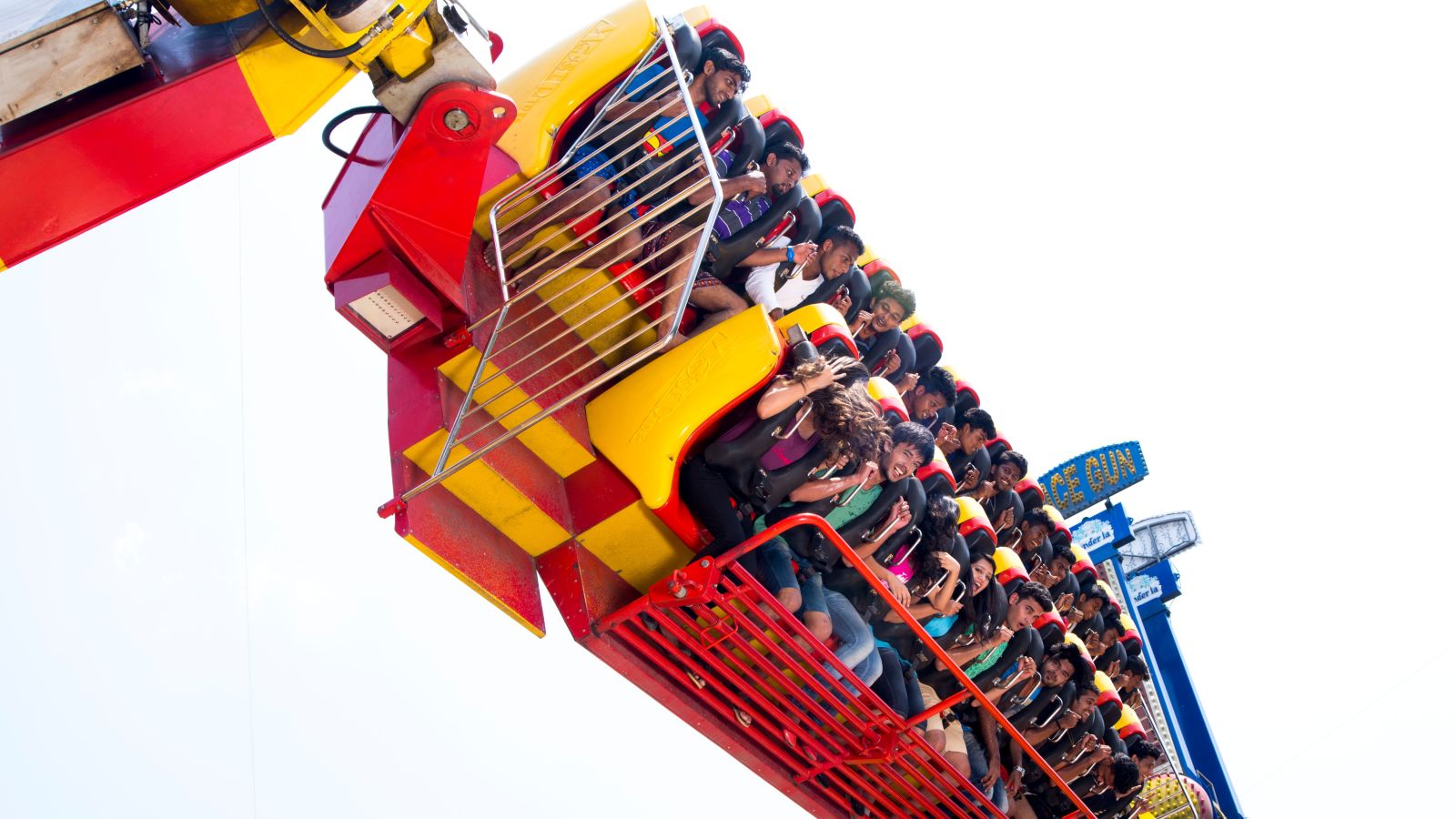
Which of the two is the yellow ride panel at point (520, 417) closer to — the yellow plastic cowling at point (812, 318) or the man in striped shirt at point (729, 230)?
the man in striped shirt at point (729, 230)

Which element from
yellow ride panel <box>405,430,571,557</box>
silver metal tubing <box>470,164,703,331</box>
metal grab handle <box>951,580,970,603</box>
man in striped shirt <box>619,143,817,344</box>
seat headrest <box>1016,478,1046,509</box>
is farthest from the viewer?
seat headrest <box>1016,478,1046,509</box>

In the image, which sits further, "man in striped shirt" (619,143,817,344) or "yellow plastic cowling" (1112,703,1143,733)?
"yellow plastic cowling" (1112,703,1143,733)

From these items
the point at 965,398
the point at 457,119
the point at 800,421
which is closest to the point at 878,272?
the point at 965,398

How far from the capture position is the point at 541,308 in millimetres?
4930

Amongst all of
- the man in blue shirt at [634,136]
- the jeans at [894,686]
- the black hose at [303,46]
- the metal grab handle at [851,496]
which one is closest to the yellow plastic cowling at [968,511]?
the jeans at [894,686]

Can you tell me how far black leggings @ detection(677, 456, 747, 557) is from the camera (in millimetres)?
4922

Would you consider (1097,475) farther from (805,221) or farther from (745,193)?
(745,193)

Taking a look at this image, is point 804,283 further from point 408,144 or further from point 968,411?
point 408,144

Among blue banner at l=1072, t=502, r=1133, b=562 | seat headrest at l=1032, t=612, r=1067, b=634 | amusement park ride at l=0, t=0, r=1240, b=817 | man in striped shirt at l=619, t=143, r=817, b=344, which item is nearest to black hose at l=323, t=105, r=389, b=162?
amusement park ride at l=0, t=0, r=1240, b=817

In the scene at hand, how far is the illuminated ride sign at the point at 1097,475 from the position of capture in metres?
11.7

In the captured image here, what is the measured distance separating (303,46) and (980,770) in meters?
4.68

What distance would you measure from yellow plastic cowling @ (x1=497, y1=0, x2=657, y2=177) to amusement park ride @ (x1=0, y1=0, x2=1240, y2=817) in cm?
1

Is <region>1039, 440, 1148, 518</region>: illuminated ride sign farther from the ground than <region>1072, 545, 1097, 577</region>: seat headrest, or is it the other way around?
<region>1072, 545, 1097, 577</region>: seat headrest

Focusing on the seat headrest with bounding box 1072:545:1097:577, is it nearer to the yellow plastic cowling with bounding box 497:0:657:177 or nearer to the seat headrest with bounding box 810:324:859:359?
the seat headrest with bounding box 810:324:859:359
